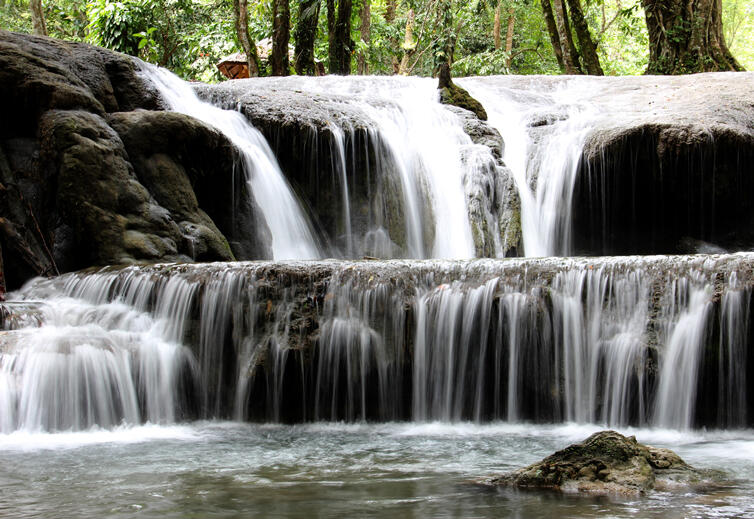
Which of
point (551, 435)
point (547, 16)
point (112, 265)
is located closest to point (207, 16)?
point (547, 16)

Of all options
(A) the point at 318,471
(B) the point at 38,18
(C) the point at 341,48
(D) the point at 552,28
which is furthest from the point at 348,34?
(A) the point at 318,471

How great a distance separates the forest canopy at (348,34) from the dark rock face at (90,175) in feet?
21.3

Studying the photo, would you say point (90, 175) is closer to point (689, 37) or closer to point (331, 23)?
point (331, 23)

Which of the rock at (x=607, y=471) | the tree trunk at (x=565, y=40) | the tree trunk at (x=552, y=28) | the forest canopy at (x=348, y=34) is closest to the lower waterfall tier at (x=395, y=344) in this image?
the rock at (x=607, y=471)

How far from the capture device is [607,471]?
→ 3.50 metres

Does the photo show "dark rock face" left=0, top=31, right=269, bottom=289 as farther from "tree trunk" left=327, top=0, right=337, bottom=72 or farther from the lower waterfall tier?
"tree trunk" left=327, top=0, right=337, bottom=72

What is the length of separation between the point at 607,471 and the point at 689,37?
17039 mm

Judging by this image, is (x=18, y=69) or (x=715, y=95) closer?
(x=18, y=69)

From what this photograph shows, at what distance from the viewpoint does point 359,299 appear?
6523 mm

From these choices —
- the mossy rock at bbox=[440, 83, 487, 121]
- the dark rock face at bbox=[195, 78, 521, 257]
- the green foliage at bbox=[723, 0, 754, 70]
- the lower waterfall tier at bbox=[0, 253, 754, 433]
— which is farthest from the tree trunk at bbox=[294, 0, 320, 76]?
the green foliage at bbox=[723, 0, 754, 70]

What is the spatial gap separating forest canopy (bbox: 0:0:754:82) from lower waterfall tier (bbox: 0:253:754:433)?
27.8 feet

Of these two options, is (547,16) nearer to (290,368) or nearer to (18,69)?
(18,69)

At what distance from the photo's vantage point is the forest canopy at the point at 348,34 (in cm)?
1742

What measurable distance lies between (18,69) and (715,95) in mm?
10760
